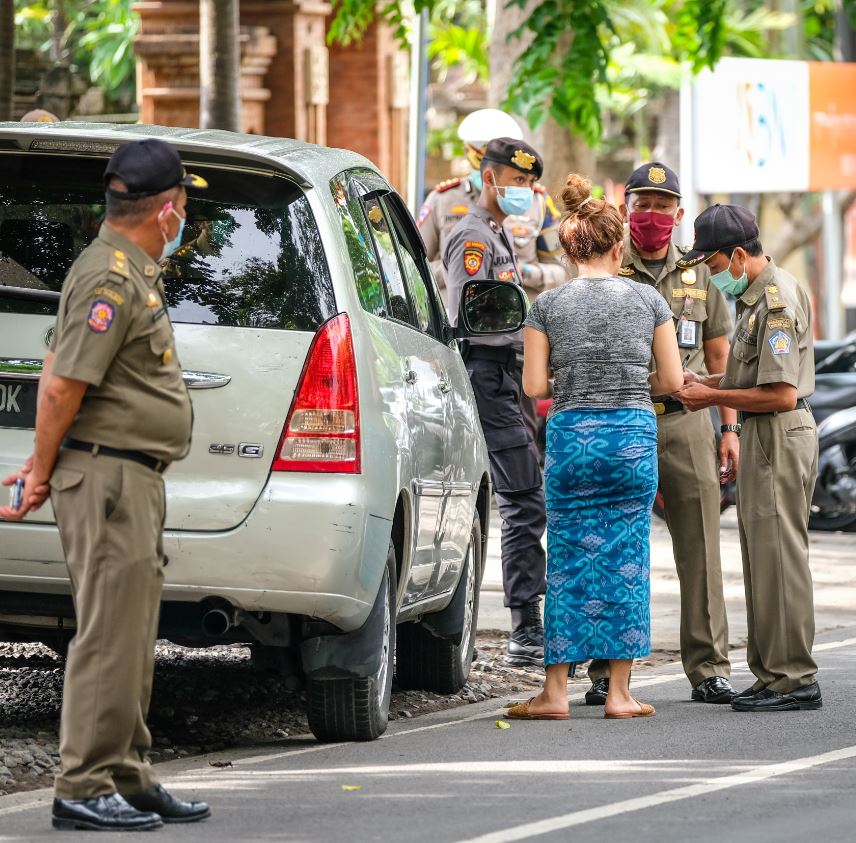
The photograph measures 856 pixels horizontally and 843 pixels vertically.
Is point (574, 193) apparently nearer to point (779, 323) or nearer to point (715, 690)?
point (779, 323)

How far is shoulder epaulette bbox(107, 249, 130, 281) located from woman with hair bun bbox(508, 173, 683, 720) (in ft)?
7.73

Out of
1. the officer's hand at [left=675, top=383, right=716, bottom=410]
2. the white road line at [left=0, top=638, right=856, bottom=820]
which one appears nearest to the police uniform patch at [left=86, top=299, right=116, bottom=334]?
the white road line at [left=0, top=638, right=856, bottom=820]

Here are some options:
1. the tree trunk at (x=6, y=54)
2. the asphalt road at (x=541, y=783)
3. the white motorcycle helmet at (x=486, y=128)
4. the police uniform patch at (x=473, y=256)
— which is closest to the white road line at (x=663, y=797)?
the asphalt road at (x=541, y=783)

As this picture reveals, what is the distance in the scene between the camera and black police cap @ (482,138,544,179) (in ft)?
30.1

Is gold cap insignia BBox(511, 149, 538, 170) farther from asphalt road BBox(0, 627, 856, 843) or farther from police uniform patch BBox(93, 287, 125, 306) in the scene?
police uniform patch BBox(93, 287, 125, 306)

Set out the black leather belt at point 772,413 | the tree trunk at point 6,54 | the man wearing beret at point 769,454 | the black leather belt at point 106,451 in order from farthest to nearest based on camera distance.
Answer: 1. the tree trunk at point 6,54
2. the black leather belt at point 772,413
3. the man wearing beret at point 769,454
4. the black leather belt at point 106,451

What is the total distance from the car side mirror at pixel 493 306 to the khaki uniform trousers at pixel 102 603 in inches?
107

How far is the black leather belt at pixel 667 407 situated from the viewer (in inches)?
319

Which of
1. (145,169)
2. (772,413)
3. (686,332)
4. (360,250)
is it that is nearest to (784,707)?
(772,413)

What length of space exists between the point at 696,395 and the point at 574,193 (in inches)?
34.5

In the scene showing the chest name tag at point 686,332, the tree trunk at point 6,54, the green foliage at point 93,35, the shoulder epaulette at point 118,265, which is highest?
the green foliage at point 93,35

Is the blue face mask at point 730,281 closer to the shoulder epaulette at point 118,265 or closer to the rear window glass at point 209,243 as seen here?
the rear window glass at point 209,243

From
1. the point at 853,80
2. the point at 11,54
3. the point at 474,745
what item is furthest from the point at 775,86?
the point at 474,745

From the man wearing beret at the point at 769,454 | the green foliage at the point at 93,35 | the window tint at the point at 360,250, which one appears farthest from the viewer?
the green foliage at the point at 93,35
